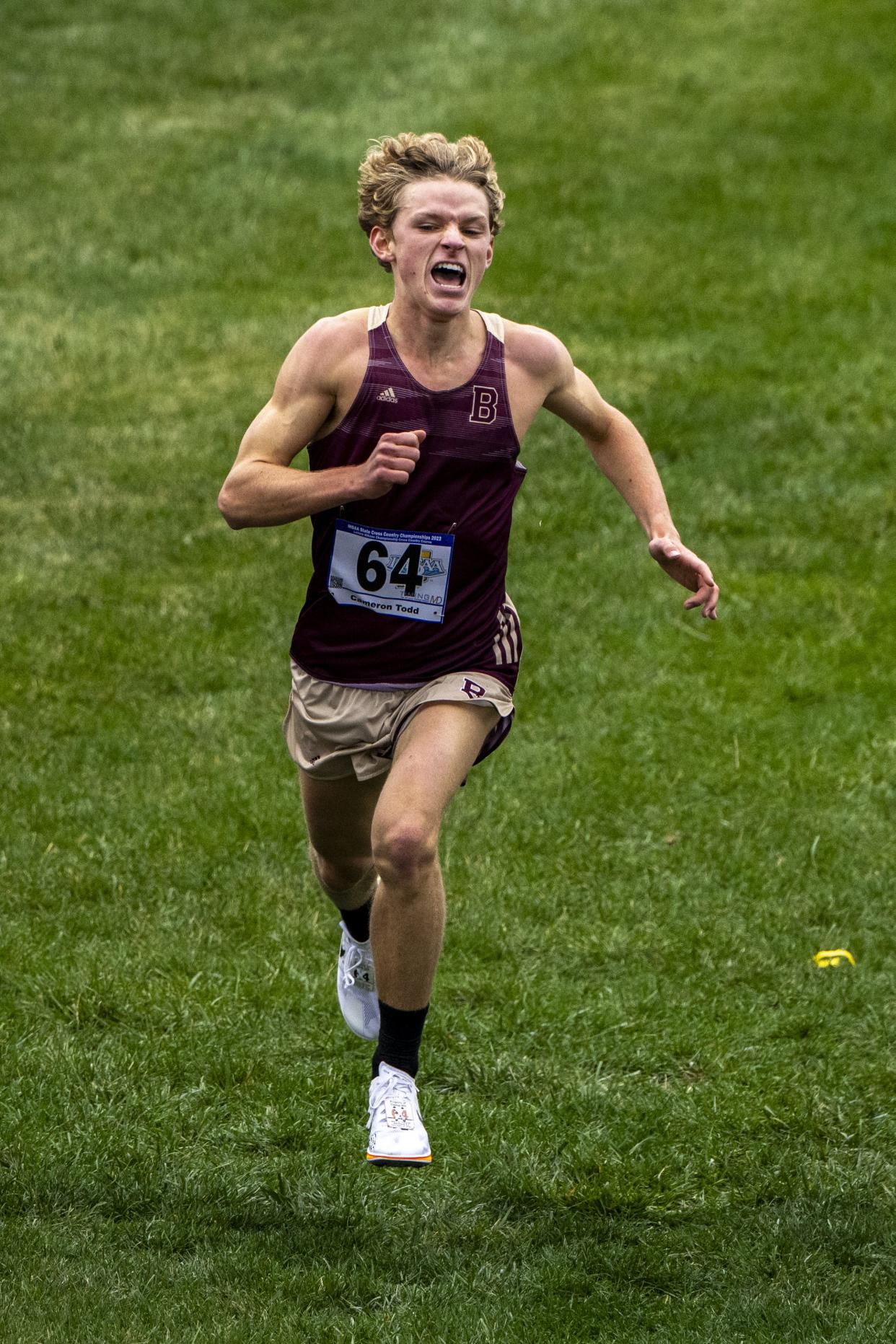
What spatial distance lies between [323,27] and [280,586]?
11.6 m

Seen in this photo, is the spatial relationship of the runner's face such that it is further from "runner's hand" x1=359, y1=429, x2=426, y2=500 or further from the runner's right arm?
"runner's hand" x1=359, y1=429, x2=426, y2=500

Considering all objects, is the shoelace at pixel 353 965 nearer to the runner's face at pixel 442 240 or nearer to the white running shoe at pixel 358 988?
the white running shoe at pixel 358 988

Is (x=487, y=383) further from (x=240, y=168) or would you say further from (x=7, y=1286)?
(x=240, y=168)

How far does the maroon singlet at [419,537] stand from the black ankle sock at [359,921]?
98cm

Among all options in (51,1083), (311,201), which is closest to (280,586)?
(51,1083)

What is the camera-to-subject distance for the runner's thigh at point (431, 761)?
4.82 metres

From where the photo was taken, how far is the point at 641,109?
57.6 feet

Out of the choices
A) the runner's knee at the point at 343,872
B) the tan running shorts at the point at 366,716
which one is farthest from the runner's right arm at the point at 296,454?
the runner's knee at the point at 343,872

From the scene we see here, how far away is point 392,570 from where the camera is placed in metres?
5.16

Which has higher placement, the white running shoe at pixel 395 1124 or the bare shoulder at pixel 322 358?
the bare shoulder at pixel 322 358

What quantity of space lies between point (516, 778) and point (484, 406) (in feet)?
11.3

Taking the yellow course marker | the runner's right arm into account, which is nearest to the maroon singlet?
the runner's right arm

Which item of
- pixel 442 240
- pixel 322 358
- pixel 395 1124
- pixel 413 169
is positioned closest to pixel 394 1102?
pixel 395 1124

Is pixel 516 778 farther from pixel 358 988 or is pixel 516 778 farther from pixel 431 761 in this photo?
pixel 431 761
